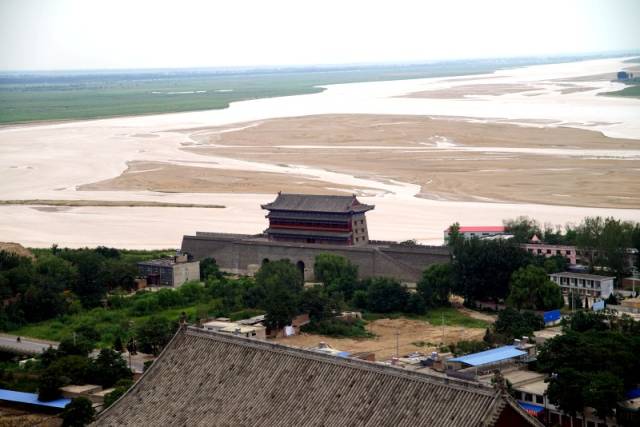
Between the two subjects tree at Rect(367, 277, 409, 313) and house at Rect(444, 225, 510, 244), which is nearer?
tree at Rect(367, 277, 409, 313)

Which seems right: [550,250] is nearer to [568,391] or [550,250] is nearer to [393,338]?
[393,338]

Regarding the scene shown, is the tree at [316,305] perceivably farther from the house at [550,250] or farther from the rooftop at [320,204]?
the house at [550,250]

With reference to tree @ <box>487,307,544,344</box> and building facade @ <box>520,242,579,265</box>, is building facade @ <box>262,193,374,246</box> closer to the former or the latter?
building facade @ <box>520,242,579,265</box>

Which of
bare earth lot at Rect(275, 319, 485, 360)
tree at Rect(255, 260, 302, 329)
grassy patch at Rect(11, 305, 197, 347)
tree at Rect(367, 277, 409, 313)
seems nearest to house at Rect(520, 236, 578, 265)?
tree at Rect(367, 277, 409, 313)

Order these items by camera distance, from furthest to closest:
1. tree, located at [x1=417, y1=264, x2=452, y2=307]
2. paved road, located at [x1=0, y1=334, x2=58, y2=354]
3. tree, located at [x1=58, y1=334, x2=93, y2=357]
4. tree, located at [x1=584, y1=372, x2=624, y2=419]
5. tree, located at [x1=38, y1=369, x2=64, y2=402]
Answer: tree, located at [x1=417, y1=264, x2=452, y2=307] < paved road, located at [x1=0, y1=334, x2=58, y2=354] < tree, located at [x1=58, y1=334, x2=93, y2=357] < tree, located at [x1=38, y1=369, x2=64, y2=402] < tree, located at [x1=584, y1=372, x2=624, y2=419]

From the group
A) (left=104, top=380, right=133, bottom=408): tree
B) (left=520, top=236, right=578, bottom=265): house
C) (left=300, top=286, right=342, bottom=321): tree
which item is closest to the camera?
(left=104, top=380, right=133, bottom=408): tree

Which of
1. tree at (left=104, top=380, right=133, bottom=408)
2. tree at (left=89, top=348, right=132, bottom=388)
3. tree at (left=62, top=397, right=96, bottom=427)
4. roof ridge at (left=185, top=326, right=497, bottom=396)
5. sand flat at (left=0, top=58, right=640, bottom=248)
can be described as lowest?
sand flat at (left=0, top=58, right=640, bottom=248)

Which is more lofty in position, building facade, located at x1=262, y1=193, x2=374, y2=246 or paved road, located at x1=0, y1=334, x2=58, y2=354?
building facade, located at x1=262, y1=193, x2=374, y2=246
